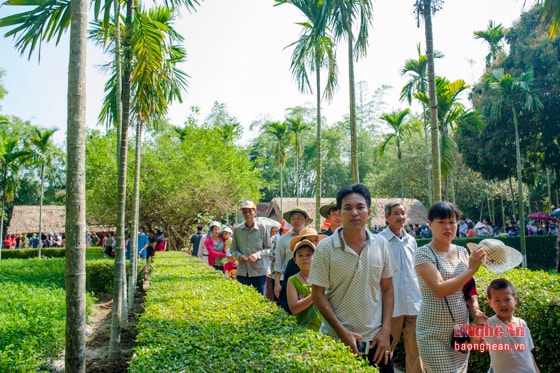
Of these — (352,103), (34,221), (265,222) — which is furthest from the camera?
(34,221)

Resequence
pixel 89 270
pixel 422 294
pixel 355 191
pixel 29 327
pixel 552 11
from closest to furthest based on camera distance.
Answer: pixel 355 191
pixel 422 294
pixel 29 327
pixel 552 11
pixel 89 270

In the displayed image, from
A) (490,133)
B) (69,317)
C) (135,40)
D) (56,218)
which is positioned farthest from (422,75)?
(56,218)

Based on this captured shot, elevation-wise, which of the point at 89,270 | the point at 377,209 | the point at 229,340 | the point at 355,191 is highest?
the point at 377,209

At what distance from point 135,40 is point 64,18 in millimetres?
1836

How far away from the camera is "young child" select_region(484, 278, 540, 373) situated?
11.6 ft

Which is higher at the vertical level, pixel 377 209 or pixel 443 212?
pixel 377 209

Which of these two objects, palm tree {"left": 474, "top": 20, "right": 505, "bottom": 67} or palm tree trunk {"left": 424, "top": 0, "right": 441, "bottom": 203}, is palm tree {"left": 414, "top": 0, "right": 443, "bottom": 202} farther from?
palm tree {"left": 474, "top": 20, "right": 505, "bottom": 67}

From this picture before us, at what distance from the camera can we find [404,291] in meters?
4.86

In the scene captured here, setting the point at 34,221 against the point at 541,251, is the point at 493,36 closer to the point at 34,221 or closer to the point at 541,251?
the point at 541,251

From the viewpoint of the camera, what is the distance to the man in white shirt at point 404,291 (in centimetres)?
480

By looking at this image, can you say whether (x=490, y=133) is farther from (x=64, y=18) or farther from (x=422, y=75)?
(x=64, y=18)

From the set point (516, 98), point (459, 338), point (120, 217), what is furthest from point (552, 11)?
point (516, 98)

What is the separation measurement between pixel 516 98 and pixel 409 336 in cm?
2000

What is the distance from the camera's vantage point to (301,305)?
4137mm
